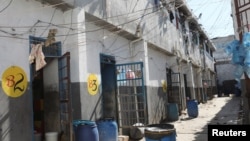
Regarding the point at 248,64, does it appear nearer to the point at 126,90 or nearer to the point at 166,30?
the point at 126,90

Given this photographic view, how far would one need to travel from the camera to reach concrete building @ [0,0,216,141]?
6266mm

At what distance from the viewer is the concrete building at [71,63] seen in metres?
6.27

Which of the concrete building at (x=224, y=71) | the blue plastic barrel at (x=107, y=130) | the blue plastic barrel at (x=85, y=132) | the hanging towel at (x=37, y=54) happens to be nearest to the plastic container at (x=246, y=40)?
the blue plastic barrel at (x=107, y=130)

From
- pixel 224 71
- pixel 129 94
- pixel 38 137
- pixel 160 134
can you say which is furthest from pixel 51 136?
pixel 224 71

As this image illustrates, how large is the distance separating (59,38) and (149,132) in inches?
133

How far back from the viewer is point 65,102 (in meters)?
7.23

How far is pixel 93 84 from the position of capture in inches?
338

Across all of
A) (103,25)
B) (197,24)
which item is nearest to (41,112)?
(103,25)

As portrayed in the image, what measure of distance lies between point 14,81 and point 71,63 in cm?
192

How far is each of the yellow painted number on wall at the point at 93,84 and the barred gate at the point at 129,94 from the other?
162 cm

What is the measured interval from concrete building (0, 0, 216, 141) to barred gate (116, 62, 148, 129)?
34 mm

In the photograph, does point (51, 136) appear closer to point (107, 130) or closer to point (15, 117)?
point (15, 117)

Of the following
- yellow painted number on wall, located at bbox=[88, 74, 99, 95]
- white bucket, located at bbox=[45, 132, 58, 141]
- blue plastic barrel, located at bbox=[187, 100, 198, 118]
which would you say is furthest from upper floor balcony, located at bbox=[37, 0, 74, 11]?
blue plastic barrel, located at bbox=[187, 100, 198, 118]

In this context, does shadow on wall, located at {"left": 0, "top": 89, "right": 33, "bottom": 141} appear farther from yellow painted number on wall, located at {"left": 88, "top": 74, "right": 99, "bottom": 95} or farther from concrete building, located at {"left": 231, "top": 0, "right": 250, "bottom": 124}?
concrete building, located at {"left": 231, "top": 0, "right": 250, "bottom": 124}
